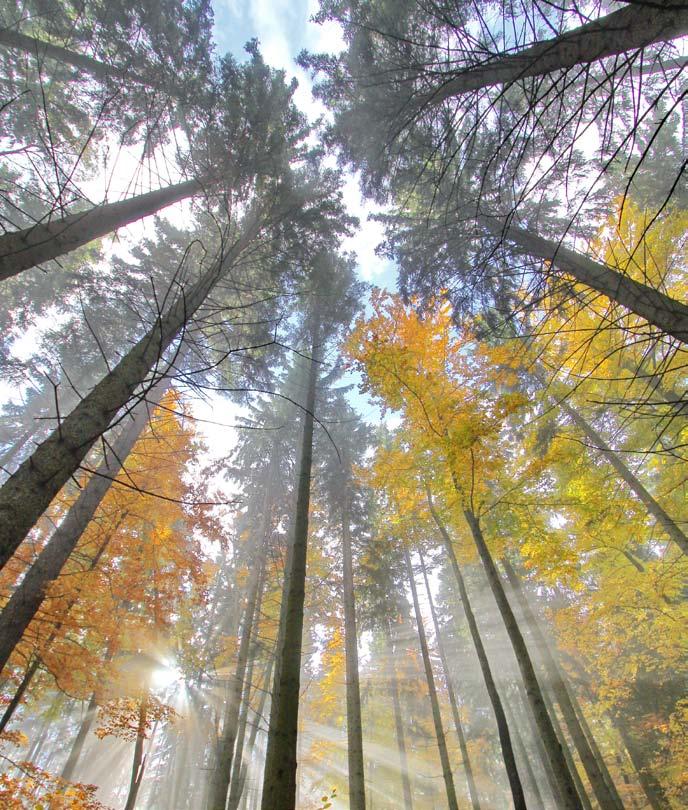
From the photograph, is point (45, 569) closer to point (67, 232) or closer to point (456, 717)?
point (67, 232)

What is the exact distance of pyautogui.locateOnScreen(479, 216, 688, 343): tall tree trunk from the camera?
4.02m

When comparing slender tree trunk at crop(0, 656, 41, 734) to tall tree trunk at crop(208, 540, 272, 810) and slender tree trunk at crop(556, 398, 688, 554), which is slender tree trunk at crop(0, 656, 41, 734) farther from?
slender tree trunk at crop(556, 398, 688, 554)

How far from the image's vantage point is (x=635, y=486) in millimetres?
7867

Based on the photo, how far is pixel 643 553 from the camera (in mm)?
14125

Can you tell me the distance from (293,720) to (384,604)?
778 centimetres

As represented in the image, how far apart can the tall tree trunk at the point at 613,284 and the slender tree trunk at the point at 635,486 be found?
85.6 inches

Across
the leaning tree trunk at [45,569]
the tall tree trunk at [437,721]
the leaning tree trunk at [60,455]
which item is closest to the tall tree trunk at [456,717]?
the tall tree trunk at [437,721]

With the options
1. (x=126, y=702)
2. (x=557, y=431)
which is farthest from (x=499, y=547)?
(x=126, y=702)

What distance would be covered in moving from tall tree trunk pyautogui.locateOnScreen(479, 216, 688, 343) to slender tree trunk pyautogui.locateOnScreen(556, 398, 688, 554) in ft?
7.14

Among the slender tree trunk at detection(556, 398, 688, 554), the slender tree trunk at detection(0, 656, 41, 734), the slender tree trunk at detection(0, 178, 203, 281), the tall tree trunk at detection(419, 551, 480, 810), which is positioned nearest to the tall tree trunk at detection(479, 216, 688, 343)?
the slender tree trunk at detection(556, 398, 688, 554)

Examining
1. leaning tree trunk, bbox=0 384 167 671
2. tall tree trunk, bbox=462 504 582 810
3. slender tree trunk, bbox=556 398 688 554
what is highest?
slender tree trunk, bbox=556 398 688 554

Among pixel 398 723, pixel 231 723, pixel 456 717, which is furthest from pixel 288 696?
pixel 398 723

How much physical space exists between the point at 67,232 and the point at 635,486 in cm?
1048

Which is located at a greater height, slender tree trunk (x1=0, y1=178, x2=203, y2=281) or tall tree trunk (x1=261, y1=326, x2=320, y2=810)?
slender tree trunk (x1=0, y1=178, x2=203, y2=281)
